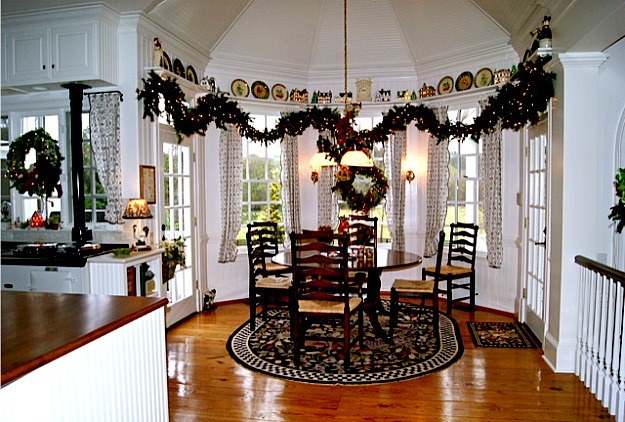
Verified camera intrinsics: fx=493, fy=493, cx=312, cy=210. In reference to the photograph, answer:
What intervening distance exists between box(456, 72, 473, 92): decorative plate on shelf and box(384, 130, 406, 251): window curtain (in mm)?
924

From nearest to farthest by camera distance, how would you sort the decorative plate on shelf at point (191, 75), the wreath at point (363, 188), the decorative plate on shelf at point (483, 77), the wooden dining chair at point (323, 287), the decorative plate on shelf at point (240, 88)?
the wooden dining chair at point (323, 287) → the decorative plate on shelf at point (191, 75) → the decorative plate on shelf at point (483, 77) → the decorative plate on shelf at point (240, 88) → the wreath at point (363, 188)

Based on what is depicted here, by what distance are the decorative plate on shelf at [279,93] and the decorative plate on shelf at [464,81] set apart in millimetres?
2313

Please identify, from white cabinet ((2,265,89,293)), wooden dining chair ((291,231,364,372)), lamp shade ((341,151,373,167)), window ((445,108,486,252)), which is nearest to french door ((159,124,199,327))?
white cabinet ((2,265,89,293))

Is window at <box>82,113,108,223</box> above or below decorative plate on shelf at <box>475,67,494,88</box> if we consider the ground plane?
below

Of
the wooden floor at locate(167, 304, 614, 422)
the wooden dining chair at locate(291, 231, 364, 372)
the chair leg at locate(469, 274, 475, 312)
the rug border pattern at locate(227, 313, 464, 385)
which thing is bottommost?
the wooden floor at locate(167, 304, 614, 422)

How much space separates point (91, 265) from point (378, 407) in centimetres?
266

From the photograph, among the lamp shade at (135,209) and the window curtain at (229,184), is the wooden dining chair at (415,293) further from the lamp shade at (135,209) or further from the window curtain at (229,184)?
the lamp shade at (135,209)

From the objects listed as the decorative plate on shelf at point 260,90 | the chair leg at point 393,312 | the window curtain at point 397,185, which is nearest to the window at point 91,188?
the decorative plate on shelf at point 260,90

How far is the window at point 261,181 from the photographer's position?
677 centimetres

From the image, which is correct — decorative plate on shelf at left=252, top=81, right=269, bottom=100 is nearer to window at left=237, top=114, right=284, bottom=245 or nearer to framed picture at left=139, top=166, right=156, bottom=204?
window at left=237, top=114, right=284, bottom=245

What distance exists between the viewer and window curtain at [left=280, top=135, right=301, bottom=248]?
22.1 feet

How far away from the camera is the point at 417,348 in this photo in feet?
15.0

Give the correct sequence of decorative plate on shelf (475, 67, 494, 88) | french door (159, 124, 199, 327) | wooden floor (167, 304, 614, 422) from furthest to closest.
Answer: decorative plate on shelf (475, 67, 494, 88) < french door (159, 124, 199, 327) < wooden floor (167, 304, 614, 422)

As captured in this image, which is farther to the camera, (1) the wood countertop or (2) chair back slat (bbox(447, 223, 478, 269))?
(2) chair back slat (bbox(447, 223, 478, 269))
